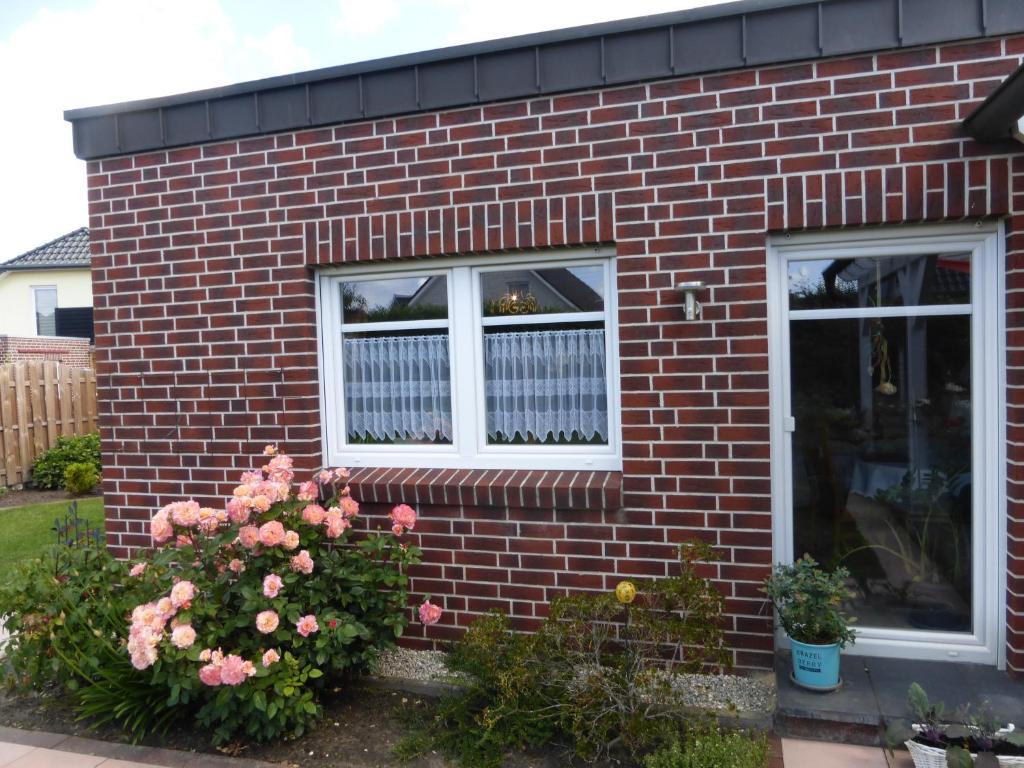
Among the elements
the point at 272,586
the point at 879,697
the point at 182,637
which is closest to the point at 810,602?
the point at 879,697

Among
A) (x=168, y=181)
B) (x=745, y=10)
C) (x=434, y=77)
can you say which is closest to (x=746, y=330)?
(x=745, y=10)

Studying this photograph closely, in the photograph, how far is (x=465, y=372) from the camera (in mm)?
4363

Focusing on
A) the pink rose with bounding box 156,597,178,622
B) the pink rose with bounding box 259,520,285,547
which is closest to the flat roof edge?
the pink rose with bounding box 259,520,285,547

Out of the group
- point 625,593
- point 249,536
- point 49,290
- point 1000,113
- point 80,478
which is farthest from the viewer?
point 49,290

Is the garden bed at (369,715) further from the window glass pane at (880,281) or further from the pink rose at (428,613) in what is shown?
the window glass pane at (880,281)

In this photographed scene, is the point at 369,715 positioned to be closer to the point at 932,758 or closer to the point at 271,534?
the point at 271,534

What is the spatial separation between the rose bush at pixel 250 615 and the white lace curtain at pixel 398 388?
57 cm

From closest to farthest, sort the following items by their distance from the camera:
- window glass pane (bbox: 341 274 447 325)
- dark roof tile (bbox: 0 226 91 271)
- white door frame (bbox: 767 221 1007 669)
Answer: white door frame (bbox: 767 221 1007 669), window glass pane (bbox: 341 274 447 325), dark roof tile (bbox: 0 226 91 271)

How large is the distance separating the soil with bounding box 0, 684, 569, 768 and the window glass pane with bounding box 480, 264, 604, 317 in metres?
2.30

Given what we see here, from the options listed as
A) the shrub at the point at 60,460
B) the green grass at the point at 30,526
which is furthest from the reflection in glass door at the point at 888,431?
the shrub at the point at 60,460

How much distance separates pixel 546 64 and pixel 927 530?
3.30m

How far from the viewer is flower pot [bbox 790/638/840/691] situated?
356 cm

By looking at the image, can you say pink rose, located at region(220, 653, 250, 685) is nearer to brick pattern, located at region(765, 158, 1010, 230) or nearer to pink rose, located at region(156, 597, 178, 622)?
pink rose, located at region(156, 597, 178, 622)

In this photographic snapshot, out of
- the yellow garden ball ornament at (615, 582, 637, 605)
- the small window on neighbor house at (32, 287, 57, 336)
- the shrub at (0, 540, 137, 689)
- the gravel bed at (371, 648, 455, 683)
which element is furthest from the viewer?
the small window on neighbor house at (32, 287, 57, 336)
